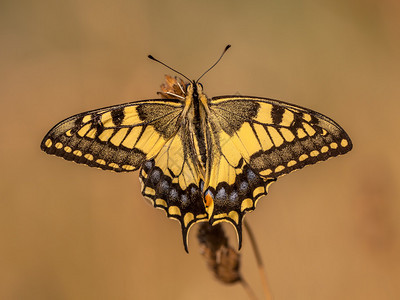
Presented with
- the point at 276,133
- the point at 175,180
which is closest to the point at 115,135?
the point at 175,180

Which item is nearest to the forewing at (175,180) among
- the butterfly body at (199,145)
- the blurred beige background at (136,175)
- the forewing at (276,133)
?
the butterfly body at (199,145)

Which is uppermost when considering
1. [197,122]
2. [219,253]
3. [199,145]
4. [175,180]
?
[197,122]

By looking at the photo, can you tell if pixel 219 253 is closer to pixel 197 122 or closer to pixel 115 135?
pixel 197 122

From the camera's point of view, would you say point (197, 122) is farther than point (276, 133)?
Yes

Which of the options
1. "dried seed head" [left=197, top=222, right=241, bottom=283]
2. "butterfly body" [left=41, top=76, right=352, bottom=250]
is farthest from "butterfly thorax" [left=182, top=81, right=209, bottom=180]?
"dried seed head" [left=197, top=222, right=241, bottom=283]

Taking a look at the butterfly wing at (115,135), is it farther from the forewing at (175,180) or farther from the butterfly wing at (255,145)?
the butterfly wing at (255,145)

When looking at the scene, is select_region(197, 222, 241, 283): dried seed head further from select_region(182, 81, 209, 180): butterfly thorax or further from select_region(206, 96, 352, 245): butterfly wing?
select_region(182, 81, 209, 180): butterfly thorax
